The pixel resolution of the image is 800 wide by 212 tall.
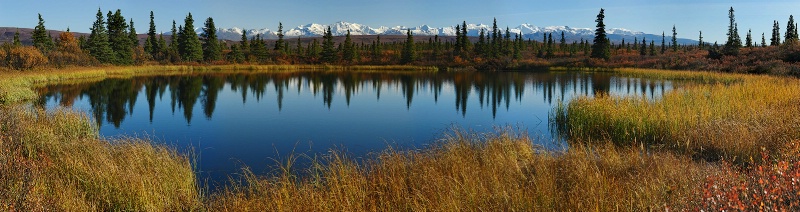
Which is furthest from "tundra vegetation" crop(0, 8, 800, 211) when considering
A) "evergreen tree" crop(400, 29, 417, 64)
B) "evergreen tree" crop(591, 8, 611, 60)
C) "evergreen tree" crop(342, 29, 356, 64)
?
"evergreen tree" crop(342, 29, 356, 64)

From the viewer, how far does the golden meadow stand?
6.00 m

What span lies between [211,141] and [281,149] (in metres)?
2.96

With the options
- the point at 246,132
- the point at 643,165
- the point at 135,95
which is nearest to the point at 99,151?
the point at 246,132

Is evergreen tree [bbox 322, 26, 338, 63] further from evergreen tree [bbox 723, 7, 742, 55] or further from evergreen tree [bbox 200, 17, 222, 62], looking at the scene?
evergreen tree [bbox 723, 7, 742, 55]

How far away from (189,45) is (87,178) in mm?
77566

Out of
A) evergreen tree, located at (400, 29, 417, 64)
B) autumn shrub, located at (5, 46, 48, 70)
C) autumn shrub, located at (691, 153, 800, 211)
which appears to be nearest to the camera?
autumn shrub, located at (691, 153, 800, 211)

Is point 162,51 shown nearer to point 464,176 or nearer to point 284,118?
point 284,118

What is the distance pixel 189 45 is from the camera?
80062 mm

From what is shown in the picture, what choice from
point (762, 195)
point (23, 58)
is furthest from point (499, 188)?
point (23, 58)

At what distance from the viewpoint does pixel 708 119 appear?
14008 mm

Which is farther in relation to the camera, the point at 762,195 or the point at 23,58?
the point at 23,58

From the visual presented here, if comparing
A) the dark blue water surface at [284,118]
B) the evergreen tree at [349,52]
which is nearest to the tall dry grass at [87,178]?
the dark blue water surface at [284,118]

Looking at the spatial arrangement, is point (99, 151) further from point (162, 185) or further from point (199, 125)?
point (199, 125)

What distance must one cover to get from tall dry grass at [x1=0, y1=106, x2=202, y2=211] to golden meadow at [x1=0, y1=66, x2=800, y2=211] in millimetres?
29
